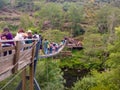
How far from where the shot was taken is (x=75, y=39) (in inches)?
1975

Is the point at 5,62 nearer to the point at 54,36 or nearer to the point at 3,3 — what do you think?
the point at 54,36

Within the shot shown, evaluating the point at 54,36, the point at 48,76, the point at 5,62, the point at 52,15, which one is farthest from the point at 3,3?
the point at 5,62

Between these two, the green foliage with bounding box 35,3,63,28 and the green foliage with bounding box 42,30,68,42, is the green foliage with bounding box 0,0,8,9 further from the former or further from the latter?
the green foliage with bounding box 42,30,68,42

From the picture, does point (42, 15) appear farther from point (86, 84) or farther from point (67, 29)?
point (86, 84)

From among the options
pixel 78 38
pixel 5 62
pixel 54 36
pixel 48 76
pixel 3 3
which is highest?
pixel 3 3

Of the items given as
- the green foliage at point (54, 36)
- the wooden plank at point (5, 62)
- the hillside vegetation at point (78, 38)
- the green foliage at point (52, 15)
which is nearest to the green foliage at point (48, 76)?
the hillside vegetation at point (78, 38)

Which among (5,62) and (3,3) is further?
(3,3)

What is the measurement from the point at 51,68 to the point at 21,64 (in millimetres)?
17251

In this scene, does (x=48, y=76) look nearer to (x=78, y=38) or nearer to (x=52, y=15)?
(x=78, y=38)

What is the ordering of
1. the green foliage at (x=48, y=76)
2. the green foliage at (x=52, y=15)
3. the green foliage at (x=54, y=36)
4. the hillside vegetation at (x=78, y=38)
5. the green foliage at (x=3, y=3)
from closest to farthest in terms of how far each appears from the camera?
1. the hillside vegetation at (x=78, y=38)
2. the green foliage at (x=48, y=76)
3. the green foliage at (x=54, y=36)
4. the green foliage at (x=52, y=15)
5. the green foliage at (x=3, y=3)

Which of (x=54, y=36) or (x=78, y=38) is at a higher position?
(x=54, y=36)

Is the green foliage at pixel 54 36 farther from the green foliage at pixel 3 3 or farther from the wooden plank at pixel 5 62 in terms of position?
the wooden plank at pixel 5 62

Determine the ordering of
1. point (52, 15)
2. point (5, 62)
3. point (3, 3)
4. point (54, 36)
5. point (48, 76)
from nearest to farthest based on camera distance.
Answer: point (5, 62)
point (48, 76)
point (54, 36)
point (52, 15)
point (3, 3)

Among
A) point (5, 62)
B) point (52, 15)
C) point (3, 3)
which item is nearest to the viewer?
point (5, 62)
